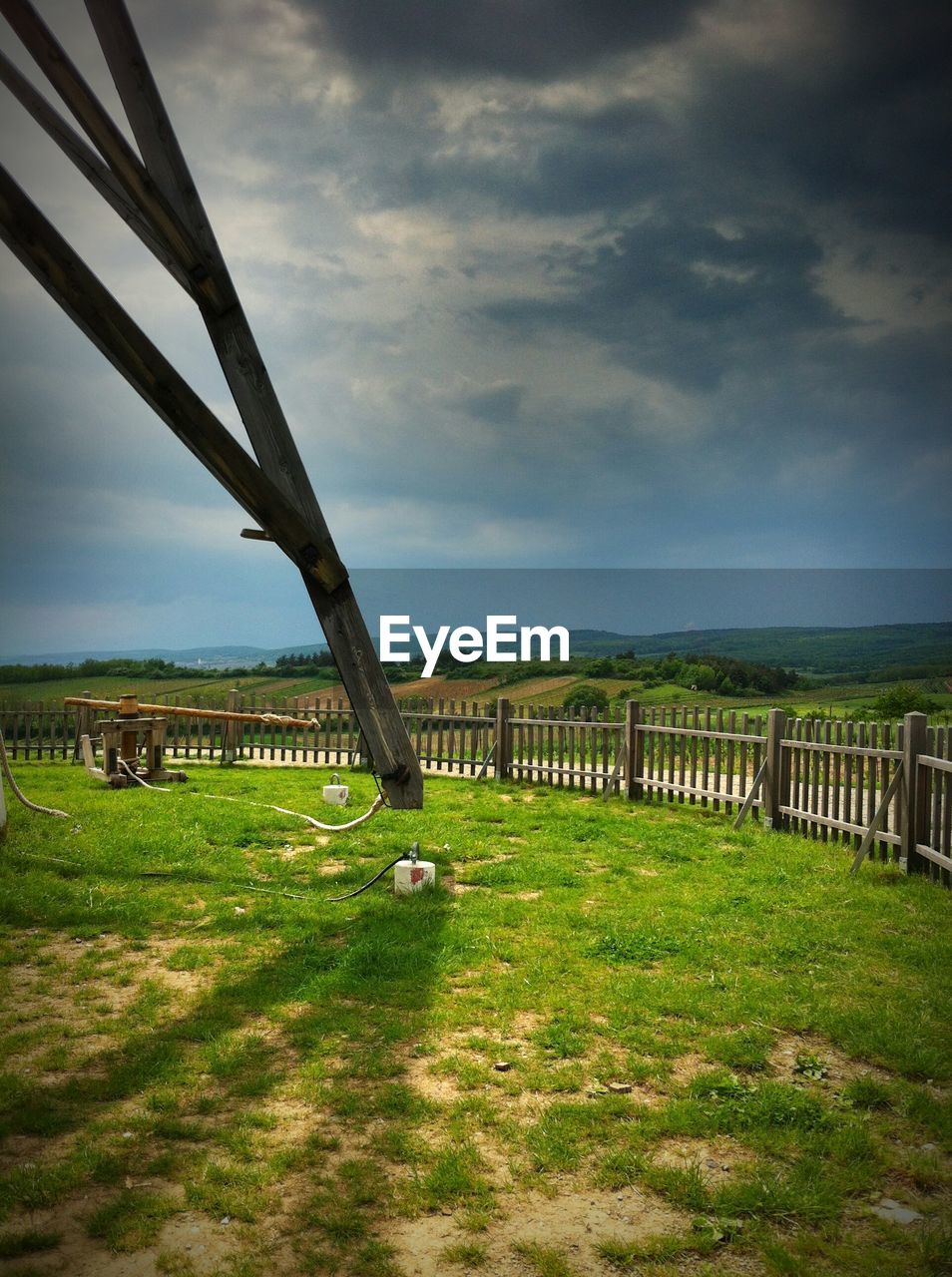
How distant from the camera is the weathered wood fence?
8672 mm

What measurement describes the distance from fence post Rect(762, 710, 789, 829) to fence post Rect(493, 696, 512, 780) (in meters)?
6.11

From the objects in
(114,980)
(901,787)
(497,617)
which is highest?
(497,617)

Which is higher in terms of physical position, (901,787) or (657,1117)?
(901,787)

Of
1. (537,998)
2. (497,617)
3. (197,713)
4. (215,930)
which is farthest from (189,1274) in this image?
(497,617)

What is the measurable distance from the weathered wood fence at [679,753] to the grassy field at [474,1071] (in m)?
1.06

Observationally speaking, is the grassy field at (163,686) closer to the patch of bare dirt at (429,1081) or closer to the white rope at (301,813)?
the white rope at (301,813)

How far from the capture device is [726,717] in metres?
12.7

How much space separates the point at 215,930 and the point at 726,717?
8.50m

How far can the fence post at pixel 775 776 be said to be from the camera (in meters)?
11.1

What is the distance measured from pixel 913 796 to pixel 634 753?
5.87 metres

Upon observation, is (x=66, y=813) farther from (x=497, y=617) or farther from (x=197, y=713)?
(x=497, y=617)

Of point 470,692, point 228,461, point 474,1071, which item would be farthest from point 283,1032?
point 470,692

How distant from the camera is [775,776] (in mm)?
11227

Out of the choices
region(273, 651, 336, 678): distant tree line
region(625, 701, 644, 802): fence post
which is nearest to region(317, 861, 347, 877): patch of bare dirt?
region(625, 701, 644, 802): fence post
